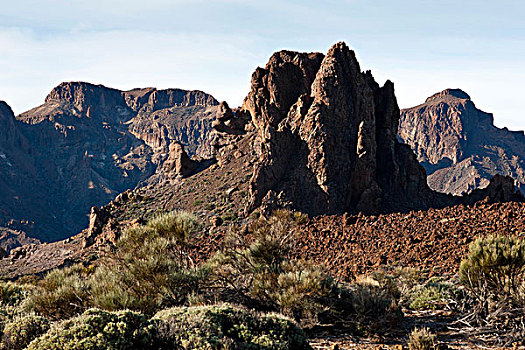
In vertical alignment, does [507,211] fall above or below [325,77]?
below

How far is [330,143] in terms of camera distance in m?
47.3

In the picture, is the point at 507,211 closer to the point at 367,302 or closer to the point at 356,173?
the point at 367,302

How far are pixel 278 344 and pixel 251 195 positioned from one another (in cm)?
3920

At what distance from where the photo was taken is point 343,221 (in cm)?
2798

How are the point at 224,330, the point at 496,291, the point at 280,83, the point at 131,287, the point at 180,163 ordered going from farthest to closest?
1. the point at 180,163
2. the point at 280,83
3. the point at 131,287
4. the point at 496,291
5. the point at 224,330

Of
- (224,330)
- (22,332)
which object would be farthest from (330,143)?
(22,332)

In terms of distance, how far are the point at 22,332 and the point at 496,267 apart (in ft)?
34.3

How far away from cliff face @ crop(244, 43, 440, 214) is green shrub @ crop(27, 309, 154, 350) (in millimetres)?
37603

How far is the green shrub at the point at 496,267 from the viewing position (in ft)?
33.2

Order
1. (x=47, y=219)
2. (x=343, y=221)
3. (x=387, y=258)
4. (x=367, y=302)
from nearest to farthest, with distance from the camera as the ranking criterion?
(x=367, y=302) < (x=387, y=258) < (x=343, y=221) < (x=47, y=219)

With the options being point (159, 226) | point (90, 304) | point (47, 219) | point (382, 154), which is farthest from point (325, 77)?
point (47, 219)

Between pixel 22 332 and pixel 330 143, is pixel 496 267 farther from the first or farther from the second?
pixel 330 143

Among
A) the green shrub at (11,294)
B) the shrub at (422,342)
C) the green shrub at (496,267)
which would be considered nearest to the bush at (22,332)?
the green shrub at (11,294)

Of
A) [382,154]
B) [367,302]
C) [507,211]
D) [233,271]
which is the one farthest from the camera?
[382,154]
